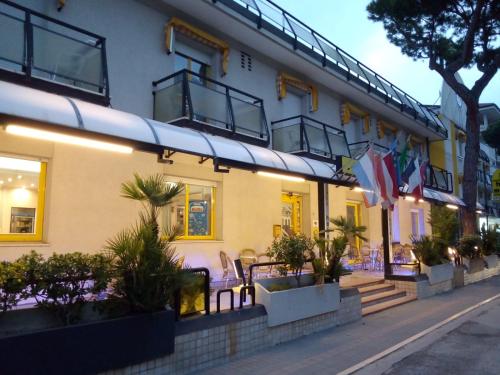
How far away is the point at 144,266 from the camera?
205 inches

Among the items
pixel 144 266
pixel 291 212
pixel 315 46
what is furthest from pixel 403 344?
pixel 315 46

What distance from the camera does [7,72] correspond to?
6.82m

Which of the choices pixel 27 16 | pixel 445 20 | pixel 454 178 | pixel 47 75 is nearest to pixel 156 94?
pixel 47 75

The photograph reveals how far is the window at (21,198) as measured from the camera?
25.9ft

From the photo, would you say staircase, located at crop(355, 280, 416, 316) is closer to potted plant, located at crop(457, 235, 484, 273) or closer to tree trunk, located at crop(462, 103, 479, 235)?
potted plant, located at crop(457, 235, 484, 273)

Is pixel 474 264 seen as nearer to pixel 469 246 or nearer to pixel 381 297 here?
pixel 469 246

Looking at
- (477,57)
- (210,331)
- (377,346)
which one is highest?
(477,57)

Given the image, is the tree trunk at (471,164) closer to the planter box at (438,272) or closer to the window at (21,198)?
the planter box at (438,272)

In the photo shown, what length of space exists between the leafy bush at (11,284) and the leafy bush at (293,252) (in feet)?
15.9

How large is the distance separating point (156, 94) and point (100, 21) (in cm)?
199

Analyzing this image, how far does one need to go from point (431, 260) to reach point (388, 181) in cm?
403

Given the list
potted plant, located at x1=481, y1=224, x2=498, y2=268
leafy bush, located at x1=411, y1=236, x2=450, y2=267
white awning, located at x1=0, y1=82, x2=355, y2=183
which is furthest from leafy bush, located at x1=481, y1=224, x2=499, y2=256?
white awning, located at x1=0, y1=82, x2=355, y2=183

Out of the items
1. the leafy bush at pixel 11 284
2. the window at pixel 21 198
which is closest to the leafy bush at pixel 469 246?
the window at pixel 21 198

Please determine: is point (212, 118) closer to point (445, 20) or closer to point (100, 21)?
point (100, 21)
